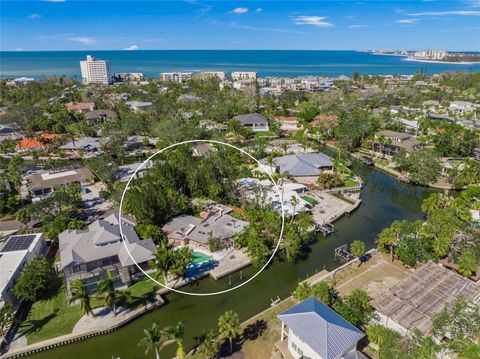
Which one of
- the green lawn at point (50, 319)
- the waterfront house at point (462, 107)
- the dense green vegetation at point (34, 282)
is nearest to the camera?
the green lawn at point (50, 319)

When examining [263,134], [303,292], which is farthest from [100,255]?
[263,134]

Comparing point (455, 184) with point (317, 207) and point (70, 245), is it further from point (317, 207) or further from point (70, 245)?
point (70, 245)

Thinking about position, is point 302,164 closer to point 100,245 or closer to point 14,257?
point 100,245

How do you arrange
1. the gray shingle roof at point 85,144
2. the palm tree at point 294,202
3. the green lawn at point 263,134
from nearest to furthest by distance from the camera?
the palm tree at point 294,202
the gray shingle roof at point 85,144
the green lawn at point 263,134

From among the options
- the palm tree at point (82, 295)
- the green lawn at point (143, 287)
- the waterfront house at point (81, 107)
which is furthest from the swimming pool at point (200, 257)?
the waterfront house at point (81, 107)

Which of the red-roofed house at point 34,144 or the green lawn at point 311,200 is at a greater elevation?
the red-roofed house at point 34,144

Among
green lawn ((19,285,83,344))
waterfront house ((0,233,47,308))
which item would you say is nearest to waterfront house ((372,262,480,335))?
green lawn ((19,285,83,344))

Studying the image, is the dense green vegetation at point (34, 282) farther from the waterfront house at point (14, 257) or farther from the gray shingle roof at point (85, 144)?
the gray shingle roof at point (85, 144)

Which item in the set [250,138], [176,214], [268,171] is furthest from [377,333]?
[250,138]
